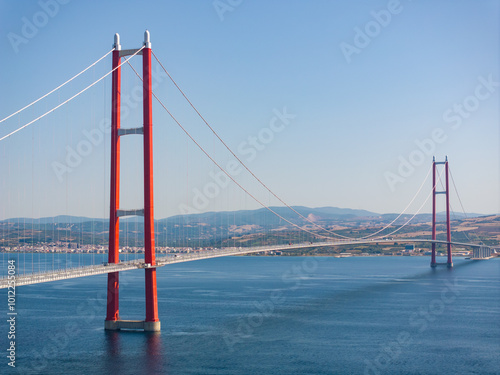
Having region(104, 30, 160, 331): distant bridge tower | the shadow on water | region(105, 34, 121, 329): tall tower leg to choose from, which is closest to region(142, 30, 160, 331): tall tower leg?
region(104, 30, 160, 331): distant bridge tower

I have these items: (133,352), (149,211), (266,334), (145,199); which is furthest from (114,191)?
(266,334)

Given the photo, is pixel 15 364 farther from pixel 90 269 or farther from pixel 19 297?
pixel 19 297

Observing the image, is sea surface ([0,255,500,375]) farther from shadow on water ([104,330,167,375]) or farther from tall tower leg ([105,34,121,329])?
tall tower leg ([105,34,121,329])

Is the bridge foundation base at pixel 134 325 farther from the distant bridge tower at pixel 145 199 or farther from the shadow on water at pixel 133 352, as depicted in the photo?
the shadow on water at pixel 133 352

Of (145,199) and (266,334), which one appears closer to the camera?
(145,199)

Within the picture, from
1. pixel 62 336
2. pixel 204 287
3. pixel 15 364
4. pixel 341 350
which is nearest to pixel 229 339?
pixel 341 350

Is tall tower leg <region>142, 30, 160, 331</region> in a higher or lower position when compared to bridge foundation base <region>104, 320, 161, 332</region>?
higher

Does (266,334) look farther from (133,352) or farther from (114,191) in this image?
(114,191)
